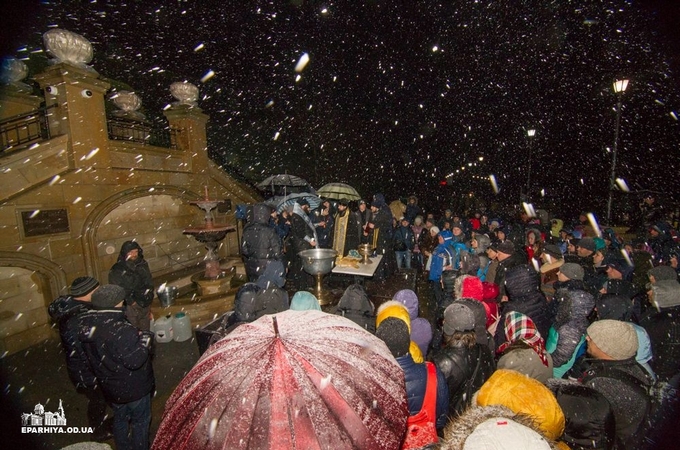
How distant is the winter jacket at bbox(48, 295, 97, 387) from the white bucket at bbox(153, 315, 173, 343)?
2.50 metres

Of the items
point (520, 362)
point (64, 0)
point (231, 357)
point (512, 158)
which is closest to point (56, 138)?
point (64, 0)

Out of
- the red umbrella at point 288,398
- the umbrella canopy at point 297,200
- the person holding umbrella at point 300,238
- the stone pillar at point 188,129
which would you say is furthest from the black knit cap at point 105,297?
the stone pillar at point 188,129

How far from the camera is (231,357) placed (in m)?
1.48

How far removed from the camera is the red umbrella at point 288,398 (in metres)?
1.26

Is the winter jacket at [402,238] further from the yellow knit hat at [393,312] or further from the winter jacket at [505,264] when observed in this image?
the yellow knit hat at [393,312]

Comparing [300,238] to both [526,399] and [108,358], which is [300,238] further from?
[526,399]

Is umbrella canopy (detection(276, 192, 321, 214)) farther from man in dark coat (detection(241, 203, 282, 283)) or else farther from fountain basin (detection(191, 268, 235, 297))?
man in dark coat (detection(241, 203, 282, 283))

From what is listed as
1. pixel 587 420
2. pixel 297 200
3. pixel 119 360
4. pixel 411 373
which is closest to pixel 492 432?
pixel 411 373

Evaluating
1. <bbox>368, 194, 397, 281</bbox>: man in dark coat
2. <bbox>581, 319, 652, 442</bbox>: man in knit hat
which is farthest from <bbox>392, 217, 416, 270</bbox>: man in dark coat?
<bbox>581, 319, 652, 442</bbox>: man in knit hat

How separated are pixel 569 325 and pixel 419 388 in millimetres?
2233

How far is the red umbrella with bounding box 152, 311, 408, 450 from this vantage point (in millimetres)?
1258

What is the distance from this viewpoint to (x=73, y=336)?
3189 millimetres

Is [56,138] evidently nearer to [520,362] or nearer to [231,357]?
[231,357]

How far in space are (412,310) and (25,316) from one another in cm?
805
